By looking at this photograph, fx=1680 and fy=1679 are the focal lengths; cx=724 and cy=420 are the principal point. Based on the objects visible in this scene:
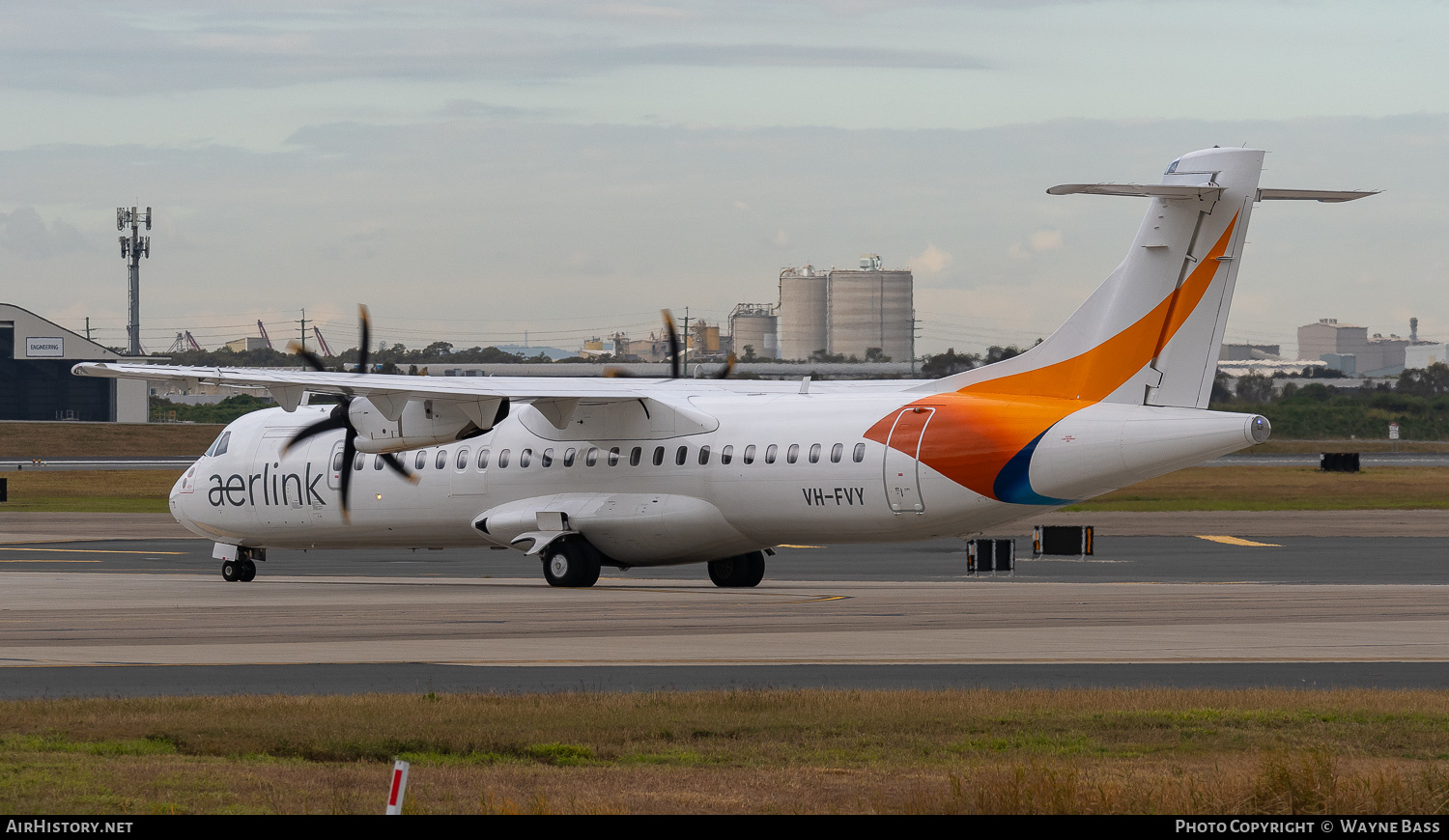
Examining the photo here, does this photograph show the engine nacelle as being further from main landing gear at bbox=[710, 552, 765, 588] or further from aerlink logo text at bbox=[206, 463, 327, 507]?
main landing gear at bbox=[710, 552, 765, 588]

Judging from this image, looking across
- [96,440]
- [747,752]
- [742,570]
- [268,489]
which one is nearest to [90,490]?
[96,440]

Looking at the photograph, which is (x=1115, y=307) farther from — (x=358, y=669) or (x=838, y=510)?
(x=358, y=669)

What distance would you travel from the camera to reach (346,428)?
3238 cm

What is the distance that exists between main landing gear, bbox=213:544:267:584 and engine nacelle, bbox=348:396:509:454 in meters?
6.18

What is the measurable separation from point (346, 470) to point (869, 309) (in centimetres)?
15735

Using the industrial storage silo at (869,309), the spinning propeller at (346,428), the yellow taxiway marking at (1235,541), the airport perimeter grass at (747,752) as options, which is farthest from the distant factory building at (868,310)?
the airport perimeter grass at (747,752)

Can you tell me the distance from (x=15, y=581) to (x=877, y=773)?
86.3 feet

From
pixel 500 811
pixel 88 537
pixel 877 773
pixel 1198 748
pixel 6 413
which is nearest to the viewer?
pixel 500 811

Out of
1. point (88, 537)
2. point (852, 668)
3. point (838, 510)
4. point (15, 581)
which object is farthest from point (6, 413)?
point (852, 668)

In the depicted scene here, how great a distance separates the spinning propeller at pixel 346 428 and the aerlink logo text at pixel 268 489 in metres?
0.89

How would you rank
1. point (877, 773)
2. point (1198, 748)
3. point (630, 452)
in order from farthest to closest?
point (630, 452) → point (1198, 748) → point (877, 773)

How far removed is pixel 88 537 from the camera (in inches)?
1951

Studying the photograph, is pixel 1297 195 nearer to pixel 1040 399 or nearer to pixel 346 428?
pixel 1040 399
